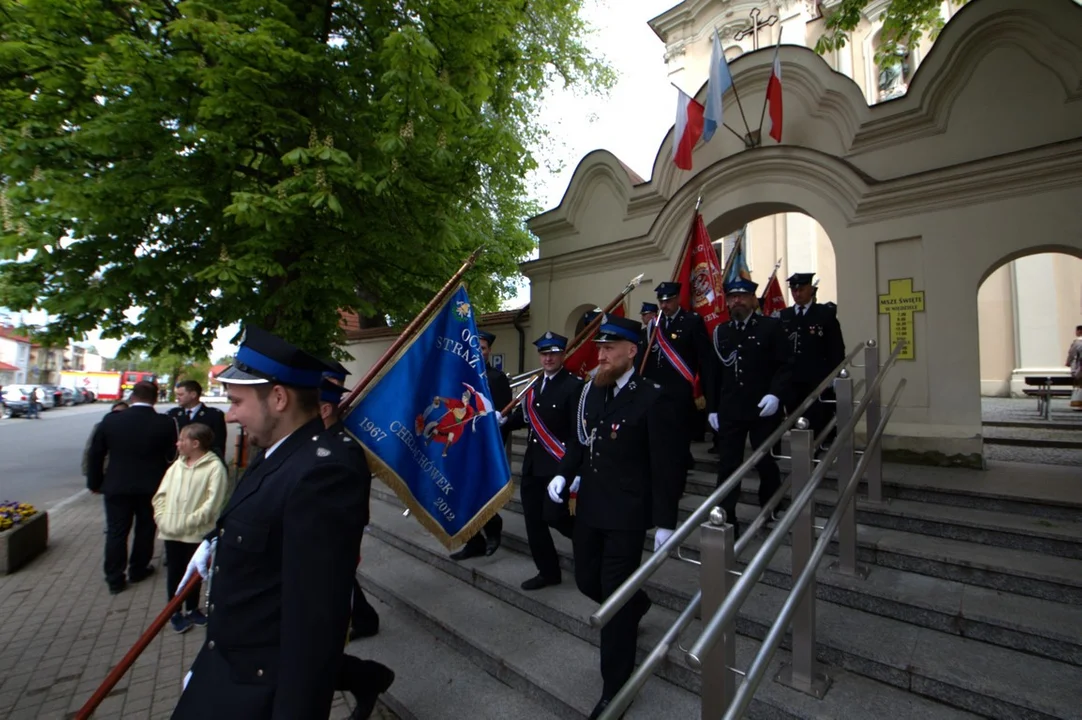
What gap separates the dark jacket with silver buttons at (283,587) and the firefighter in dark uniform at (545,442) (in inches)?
96.6

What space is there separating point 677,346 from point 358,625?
3.50 meters

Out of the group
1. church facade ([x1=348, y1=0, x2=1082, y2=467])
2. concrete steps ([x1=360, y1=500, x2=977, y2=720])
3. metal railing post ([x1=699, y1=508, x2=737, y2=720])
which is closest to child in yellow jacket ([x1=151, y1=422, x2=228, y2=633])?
concrete steps ([x1=360, y1=500, x2=977, y2=720])

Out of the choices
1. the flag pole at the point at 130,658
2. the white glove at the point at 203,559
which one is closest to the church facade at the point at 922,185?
the white glove at the point at 203,559

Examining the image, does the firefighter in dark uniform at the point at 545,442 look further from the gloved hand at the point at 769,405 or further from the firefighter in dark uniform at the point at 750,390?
the gloved hand at the point at 769,405

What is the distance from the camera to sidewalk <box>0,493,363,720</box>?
11.1 feet

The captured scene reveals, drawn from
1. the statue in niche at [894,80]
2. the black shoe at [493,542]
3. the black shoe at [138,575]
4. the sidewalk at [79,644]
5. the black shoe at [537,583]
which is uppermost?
the statue in niche at [894,80]

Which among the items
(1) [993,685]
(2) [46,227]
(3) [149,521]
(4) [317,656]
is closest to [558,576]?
(1) [993,685]

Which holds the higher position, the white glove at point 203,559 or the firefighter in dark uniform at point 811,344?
the firefighter in dark uniform at point 811,344

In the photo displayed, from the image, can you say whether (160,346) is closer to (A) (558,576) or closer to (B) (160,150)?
(B) (160,150)

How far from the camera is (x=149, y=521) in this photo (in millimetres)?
5312

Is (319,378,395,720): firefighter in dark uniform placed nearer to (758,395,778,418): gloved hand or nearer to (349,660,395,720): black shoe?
(349,660,395,720): black shoe

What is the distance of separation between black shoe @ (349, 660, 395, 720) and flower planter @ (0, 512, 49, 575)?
5.26 m

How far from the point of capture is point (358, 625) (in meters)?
3.90

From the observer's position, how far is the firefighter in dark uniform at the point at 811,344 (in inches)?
217
